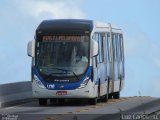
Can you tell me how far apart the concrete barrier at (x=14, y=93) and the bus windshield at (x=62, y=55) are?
2.32 meters

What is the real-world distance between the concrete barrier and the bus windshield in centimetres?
232

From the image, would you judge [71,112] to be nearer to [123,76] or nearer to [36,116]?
[36,116]

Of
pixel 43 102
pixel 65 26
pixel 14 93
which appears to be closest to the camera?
pixel 65 26

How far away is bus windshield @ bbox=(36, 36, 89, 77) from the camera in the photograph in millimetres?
34656

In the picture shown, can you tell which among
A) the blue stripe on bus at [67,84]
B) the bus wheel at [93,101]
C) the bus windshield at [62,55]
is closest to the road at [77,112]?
the bus wheel at [93,101]

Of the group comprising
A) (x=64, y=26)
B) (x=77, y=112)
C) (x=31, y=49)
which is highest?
(x=64, y=26)

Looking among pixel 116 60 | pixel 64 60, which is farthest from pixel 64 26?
pixel 116 60

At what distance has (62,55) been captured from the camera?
34656mm

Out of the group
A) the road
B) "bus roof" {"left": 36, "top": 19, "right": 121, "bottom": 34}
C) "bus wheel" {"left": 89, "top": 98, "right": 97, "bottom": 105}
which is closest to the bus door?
the road

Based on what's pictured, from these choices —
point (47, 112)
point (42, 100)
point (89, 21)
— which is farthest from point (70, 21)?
point (47, 112)

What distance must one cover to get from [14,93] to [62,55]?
13.7ft

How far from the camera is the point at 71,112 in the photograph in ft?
99.9

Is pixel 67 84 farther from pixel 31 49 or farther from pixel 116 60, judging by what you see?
pixel 116 60

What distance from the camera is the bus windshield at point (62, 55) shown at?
1364 inches
